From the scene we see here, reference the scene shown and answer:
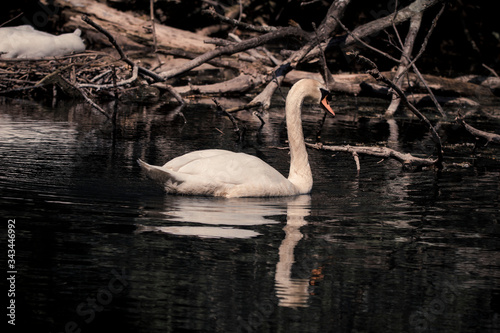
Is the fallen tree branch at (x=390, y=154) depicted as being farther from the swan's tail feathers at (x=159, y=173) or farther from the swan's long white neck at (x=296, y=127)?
the swan's tail feathers at (x=159, y=173)

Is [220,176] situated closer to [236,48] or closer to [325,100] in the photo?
[325,100]

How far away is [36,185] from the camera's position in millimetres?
8008

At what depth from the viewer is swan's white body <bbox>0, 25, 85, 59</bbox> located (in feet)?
49.6

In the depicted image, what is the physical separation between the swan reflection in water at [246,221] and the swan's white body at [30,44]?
810 cm

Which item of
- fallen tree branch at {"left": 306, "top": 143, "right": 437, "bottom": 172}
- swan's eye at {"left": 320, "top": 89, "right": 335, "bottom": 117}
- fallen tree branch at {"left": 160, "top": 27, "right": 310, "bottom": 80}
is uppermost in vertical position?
fallen tree branch at {"left": 160, "top": 27, "right": 310, "bottom": 80}

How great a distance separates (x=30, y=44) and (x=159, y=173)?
28.4 feet

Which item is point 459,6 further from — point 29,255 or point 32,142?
point 29,255

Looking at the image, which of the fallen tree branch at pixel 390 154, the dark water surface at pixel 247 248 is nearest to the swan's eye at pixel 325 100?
the dark water surface at pixel 247 248

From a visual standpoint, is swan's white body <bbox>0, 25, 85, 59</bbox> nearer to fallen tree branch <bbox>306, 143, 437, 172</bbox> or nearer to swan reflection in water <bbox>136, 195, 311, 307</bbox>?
fallen tree branch <bbox>306, 143, 437, 172</bbox>

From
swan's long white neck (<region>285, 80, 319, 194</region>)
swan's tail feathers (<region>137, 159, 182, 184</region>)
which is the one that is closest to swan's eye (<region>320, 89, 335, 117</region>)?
swan's long white neck (<region>285, 80, 319, 194</region>)

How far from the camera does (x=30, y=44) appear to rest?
15359mm

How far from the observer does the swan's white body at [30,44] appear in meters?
15.1

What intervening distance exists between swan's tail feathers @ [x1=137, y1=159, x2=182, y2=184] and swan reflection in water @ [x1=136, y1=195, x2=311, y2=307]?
0.18m

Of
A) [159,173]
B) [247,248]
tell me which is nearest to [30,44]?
[159,173]
